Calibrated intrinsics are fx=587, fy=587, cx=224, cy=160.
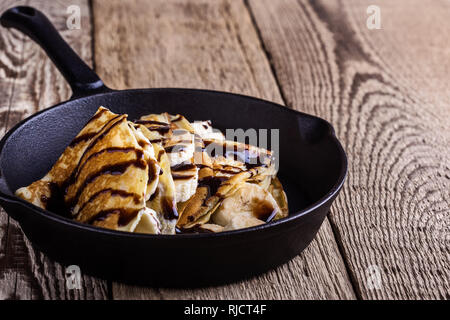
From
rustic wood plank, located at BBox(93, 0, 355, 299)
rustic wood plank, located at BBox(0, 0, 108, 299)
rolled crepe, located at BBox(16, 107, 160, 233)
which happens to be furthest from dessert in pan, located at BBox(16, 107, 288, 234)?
rustic wood plank, located at BBox(93, 0, 355, 299)

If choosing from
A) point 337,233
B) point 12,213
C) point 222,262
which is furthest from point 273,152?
point 12,213

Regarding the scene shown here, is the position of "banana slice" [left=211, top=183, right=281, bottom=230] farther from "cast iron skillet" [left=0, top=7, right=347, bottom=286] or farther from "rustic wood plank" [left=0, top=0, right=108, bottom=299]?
"rustic wood plank" [left=0, top=0, right=108, bottom=299]

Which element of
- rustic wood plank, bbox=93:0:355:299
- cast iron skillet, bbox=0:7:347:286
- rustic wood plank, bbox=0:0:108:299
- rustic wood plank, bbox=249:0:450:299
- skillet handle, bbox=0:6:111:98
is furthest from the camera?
rustic wood plank, bbox=93:0:355:299

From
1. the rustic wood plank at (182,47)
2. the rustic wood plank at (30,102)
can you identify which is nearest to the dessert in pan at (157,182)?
the rustic wood plank at (30,102)

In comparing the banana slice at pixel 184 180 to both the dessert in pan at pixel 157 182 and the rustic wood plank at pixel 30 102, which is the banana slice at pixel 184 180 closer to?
the dessert in pan at pixel 157 182

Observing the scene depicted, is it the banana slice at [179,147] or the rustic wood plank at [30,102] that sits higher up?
the banana slice at [179,147]

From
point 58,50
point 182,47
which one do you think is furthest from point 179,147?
point 182,47
